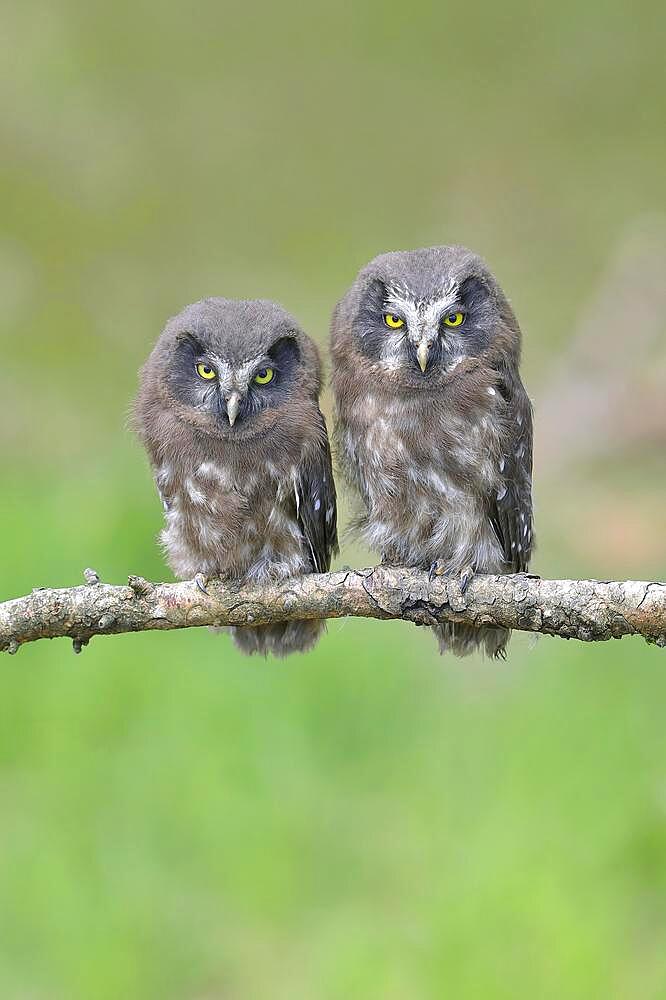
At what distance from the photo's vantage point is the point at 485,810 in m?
6.14

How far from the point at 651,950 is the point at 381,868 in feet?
3.88

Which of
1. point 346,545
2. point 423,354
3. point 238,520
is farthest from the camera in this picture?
point 346,545

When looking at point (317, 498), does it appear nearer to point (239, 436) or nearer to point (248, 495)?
point (248, 495)

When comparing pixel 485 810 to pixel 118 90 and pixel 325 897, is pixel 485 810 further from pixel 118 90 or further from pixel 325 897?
pixel 118 90

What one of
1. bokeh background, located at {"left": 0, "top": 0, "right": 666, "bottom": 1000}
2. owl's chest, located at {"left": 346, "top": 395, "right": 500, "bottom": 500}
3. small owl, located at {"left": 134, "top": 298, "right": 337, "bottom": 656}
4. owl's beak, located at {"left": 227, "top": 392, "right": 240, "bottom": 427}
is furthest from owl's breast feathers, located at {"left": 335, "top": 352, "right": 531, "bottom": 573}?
bokeh background, located at {"left": 0, "top": 0, "right": 666, "bottom": 1000}

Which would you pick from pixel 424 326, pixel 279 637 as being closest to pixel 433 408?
pixel 424 326

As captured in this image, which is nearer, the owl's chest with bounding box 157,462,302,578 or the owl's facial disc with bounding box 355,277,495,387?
the owl's facial disc with bounding box 355,277,495,387

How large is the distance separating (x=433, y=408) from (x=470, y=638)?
77cm

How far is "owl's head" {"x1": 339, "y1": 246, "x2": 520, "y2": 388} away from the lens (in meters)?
3.99

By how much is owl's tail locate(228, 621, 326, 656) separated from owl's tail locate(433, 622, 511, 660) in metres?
0.41

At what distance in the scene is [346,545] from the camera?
4438 millimetres

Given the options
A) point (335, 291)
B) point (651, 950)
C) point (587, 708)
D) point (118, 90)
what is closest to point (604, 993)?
point (651, 950)

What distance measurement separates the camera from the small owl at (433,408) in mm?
4043

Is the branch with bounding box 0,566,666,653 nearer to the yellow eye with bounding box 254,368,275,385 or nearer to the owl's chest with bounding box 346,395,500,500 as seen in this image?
the owl's chest with bounding box 346,395,500,500
